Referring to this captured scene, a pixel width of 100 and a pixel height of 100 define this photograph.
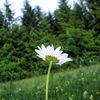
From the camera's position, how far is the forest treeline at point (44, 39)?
2786 cm

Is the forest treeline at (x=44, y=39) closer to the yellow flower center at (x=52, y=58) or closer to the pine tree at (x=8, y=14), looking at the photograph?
the pine tree at (x=8, y=14)

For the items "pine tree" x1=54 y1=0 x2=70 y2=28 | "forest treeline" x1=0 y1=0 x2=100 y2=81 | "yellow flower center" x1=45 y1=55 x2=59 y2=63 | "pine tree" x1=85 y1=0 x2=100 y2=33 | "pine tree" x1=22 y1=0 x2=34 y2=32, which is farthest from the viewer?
"pine tree" x1=22 y1=0 x2=34 y2=32

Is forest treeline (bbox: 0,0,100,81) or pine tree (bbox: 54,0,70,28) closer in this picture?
forest treeline (bbox: 0,0,100,81)

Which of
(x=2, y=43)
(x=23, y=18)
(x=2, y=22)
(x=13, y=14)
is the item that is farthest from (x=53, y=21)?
(x=2, y=43)

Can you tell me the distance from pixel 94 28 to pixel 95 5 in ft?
7.11

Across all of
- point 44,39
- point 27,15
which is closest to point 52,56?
point 44,39

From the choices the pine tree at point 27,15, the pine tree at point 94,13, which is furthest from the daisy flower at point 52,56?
the pine tree at point 27,15

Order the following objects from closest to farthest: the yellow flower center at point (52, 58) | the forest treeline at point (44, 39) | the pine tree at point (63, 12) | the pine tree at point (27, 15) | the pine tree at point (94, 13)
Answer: the yellow flower center at point (52, 58)
the forest treeline at point (44, 39)
the pine tree at point (94, 13)
the pine tree at point (63, 12)
the pine tree at point (27, 15)

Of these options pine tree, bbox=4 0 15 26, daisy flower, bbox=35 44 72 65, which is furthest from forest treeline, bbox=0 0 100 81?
daisy flower, bbox=35 44 72 65

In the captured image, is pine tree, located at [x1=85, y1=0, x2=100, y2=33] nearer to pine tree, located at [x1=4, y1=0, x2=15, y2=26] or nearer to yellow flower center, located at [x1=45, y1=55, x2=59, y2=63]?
pine tree, located at [x1=4, y1=0, x2=15, y2=26]

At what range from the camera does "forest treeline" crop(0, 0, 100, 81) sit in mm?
27859

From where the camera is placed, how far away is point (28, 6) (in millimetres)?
38062

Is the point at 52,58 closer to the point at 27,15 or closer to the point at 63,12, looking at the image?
the point at 63,12

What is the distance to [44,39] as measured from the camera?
103ft
